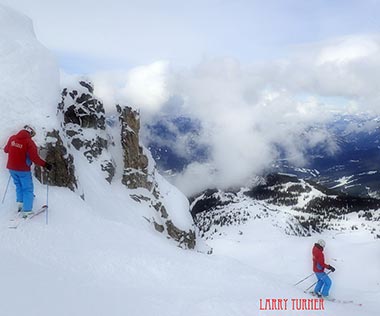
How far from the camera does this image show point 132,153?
5497 centimetres

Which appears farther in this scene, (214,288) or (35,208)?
(35,208)

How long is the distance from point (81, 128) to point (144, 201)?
1321cm

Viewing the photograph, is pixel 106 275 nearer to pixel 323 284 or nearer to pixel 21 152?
pixel 21 152

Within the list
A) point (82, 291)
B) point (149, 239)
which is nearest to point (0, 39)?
point (149, 239)

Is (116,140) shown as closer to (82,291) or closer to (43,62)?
(43,62)

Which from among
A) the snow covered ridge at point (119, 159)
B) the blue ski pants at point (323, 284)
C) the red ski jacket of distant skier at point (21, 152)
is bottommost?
the blue ski pants at point (323, 284)

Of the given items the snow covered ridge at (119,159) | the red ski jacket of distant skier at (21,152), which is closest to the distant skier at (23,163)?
the red ski jacket of distant skier at (21,152)

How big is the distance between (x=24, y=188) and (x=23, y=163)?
971 mm

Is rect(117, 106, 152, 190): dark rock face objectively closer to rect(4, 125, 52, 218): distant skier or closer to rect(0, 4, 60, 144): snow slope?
rect(0, 4, 60, 144): snow slope

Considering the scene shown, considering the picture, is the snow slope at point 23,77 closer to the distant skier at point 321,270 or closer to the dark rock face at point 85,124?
the distant skier at point 321,270

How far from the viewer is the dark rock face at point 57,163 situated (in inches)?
805

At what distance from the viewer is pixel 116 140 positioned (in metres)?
57.2

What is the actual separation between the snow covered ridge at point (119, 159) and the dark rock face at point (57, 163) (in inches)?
421

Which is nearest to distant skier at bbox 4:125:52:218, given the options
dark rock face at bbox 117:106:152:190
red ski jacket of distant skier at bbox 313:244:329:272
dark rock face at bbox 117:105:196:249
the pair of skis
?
the pair of skis
